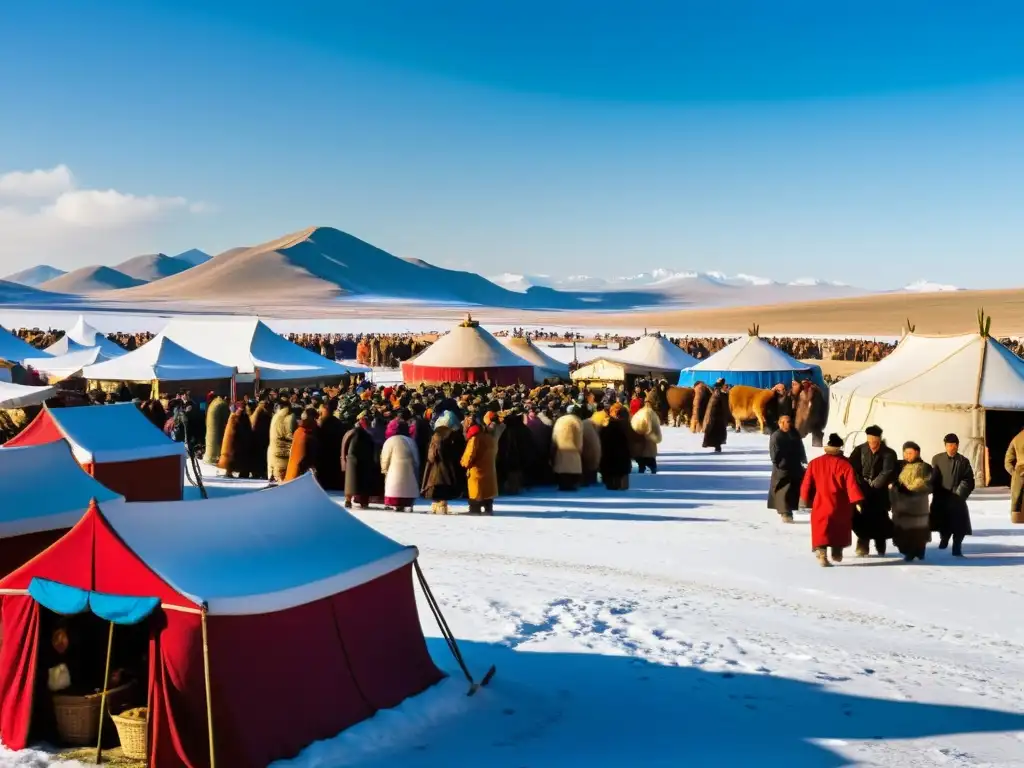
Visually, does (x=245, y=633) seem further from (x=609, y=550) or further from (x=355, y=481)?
(x=355, y=481)

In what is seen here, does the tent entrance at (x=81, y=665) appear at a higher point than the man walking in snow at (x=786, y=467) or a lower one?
lower

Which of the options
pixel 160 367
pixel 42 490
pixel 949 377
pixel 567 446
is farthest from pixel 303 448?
pixel 160 367

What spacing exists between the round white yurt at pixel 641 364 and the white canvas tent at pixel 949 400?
12309 millimetres

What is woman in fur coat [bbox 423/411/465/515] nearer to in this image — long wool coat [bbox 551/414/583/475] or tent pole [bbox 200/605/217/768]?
long wool coat [bbox 551/414/583/475]

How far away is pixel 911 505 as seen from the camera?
10352mm

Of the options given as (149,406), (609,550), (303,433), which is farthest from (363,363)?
(609,550)

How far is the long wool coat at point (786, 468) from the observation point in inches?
480

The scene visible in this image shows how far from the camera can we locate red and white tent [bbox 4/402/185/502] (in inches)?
471

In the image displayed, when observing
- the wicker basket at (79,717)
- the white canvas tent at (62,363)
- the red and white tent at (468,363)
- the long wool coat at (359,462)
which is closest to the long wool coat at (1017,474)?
the long wool coat at (359,462)

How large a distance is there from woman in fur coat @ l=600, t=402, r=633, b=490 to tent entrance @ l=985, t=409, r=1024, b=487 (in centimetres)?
488

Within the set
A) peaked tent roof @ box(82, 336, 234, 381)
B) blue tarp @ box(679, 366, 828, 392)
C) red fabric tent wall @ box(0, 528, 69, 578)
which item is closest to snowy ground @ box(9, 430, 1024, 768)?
red fabric tent wall @ box(0, 528, 69, 578)

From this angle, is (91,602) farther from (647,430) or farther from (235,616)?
(647,430)

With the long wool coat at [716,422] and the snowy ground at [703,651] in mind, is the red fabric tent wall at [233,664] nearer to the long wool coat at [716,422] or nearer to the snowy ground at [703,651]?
the snowy ground at [703,651]

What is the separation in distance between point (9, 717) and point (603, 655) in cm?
393
